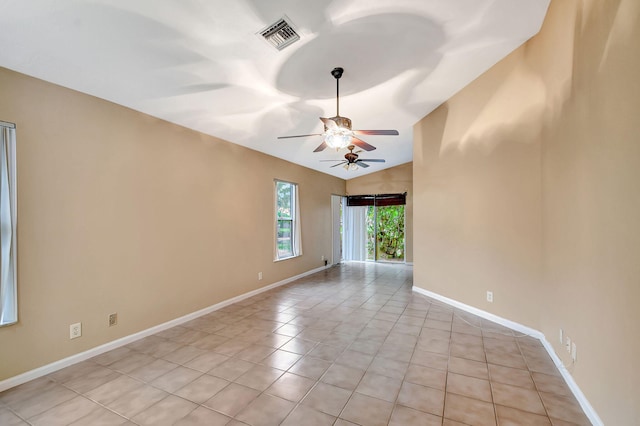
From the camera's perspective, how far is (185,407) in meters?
2.00

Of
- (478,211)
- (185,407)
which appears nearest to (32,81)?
(185,407)

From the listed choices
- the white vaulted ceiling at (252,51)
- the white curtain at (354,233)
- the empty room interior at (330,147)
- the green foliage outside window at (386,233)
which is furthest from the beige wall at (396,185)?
the white vaulted ceiling at (252,51)

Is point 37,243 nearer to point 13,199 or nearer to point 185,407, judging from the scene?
point 13,199

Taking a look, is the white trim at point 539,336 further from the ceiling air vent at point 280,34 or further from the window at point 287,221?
the ceiling air vent at point 280,34

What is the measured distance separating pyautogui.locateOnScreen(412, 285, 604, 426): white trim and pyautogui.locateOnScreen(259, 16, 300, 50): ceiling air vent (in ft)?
11.2

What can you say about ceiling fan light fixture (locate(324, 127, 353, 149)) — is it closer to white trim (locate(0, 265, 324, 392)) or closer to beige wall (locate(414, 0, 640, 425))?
beige wall (locate(414, 0, 640, 425))

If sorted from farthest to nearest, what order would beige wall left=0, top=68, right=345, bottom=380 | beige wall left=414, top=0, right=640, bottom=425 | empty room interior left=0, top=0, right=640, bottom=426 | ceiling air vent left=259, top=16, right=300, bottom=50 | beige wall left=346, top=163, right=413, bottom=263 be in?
beige wall left=346, top=163, right=413, bottom=263 → beige wall left=0, top=68, right=345, bottom=380 → ceiling air vent left=259, top=16, right=300, bottom=50 → empty room interior left=0, top=0, right=640, bottom=426 → beige wall left=414, top=0, right=640, bottom=425

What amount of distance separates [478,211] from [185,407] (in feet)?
12.7

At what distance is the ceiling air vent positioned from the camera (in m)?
2.08

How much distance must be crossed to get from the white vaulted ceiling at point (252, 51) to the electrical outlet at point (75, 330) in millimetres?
2256

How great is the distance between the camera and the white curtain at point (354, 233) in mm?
8516

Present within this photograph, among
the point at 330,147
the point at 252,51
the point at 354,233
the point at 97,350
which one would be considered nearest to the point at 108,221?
the point at 97,350

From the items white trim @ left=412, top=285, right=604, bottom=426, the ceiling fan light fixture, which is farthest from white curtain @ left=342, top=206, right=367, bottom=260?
the ceiling fan light fixture

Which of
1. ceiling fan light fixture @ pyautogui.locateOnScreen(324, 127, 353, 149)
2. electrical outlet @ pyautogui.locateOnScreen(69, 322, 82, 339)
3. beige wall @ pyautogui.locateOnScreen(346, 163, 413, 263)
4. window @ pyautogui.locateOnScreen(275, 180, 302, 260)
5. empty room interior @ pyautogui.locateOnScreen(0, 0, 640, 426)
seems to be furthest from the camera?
beige wall @ pyautogui.locateOnScreen(346, 163, 413, 263)
